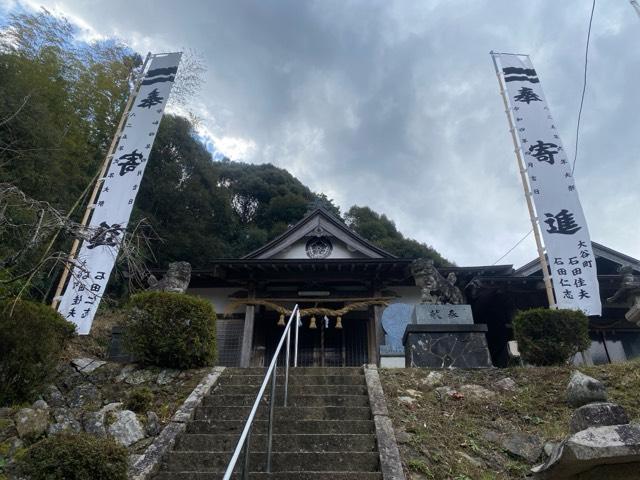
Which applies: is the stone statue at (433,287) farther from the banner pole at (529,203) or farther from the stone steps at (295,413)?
the stone steps at (295,413)

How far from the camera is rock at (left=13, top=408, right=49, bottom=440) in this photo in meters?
4.75

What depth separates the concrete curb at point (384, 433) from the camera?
396 cm

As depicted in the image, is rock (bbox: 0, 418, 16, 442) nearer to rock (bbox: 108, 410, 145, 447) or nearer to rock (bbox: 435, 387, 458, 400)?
rock (bbox: 108, 410, 145, 447)

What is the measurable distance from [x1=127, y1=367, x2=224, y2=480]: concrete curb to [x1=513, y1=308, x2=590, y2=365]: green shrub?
4720 mm

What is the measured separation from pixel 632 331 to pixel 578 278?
463 centimetres

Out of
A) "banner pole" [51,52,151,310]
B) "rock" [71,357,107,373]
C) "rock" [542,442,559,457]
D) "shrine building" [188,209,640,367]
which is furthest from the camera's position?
"shrine building" [188,209,640,367]

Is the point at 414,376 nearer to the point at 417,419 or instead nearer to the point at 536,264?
the point at 417,419

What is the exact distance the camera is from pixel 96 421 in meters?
5.13

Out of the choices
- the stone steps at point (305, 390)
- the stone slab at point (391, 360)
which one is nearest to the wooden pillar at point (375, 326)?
the stone slab at point (391, 360)

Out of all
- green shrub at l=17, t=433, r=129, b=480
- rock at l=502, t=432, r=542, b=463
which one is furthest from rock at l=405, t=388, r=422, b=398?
green shrub at l=17, t=433, r=129, b=480

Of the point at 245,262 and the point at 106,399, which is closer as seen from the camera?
the point at 106,399

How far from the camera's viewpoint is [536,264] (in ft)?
37.0

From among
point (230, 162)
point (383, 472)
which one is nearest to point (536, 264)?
point (383, 472)

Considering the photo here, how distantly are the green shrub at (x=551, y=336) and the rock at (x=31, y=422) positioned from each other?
6.53 m
